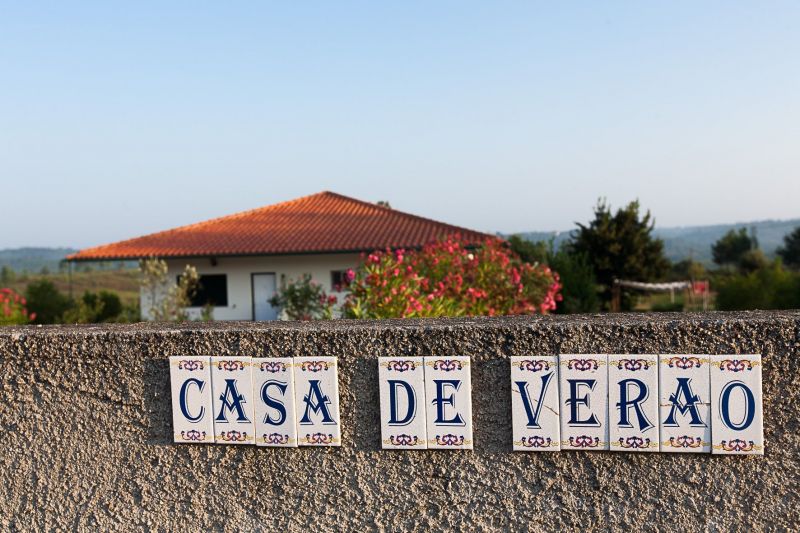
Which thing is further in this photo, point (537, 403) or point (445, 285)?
point (445, 285)

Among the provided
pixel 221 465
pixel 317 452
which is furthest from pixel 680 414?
pixel 221 465

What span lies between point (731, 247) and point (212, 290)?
140ft

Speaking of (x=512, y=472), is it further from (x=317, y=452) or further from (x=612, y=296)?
(x=612, y=296)

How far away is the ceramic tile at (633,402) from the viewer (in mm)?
2105

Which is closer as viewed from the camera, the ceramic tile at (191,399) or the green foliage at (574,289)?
the ceramic tile at (191,399)

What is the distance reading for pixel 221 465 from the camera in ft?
7.61

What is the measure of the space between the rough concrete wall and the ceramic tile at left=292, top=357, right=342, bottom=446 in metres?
0.03

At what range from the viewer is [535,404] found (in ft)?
7.03

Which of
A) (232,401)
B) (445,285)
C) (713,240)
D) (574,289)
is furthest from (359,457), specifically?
(713,240)

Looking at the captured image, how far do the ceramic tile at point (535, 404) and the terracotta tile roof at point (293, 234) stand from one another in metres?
16.4

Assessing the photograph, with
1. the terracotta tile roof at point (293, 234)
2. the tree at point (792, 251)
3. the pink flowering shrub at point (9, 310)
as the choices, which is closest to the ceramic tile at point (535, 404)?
the pink flowering shrub at point (9, 310)

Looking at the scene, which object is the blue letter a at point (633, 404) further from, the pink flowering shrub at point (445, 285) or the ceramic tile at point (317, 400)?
the pink flowering shrub at point (445, 285)

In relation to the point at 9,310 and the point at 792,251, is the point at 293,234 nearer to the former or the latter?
the point at 9,310

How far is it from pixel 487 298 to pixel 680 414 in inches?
236
